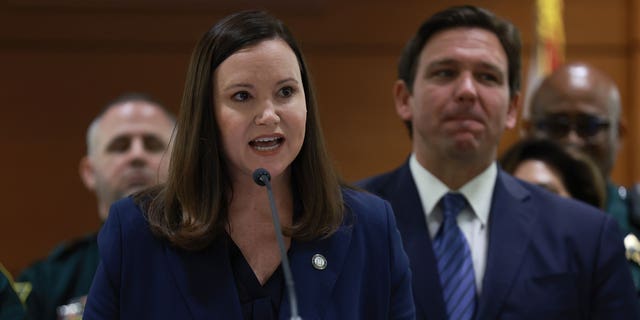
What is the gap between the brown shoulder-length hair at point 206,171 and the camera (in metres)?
1.29

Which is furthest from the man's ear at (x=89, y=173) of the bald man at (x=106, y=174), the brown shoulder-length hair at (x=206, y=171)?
the brown shoulder-length hair at (x=206, y=171)

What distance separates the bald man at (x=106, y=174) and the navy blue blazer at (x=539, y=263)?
2.66 ft

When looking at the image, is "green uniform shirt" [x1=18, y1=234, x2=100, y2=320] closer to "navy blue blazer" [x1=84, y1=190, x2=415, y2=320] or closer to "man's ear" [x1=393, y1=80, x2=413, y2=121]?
"man's ear" [x1=393, y1=80, x2=413, y2=121]

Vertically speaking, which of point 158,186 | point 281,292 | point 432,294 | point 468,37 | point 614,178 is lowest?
point 614,178

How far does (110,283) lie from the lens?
4.24 feet

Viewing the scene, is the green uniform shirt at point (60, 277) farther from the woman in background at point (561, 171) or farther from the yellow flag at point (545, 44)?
the yellow flag at point (545, 44)

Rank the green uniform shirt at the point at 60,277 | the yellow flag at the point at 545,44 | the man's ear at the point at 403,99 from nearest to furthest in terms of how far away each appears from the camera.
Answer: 1. the man's ear at the point at 403,99
2. the green uniform shirt at the point at 60,277
3. the yellow flag at the point at 545,44

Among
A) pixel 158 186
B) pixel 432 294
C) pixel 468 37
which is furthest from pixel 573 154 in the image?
pixel 158 186

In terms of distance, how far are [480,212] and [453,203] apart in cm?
6

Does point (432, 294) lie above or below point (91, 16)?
below

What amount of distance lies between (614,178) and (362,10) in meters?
1.33

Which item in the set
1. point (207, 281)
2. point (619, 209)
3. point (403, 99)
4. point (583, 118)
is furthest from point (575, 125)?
point (207, 281)

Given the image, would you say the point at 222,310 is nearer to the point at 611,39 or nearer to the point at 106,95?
the point at 106,95

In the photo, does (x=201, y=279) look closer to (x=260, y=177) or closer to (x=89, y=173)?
(x=260, y=177)
